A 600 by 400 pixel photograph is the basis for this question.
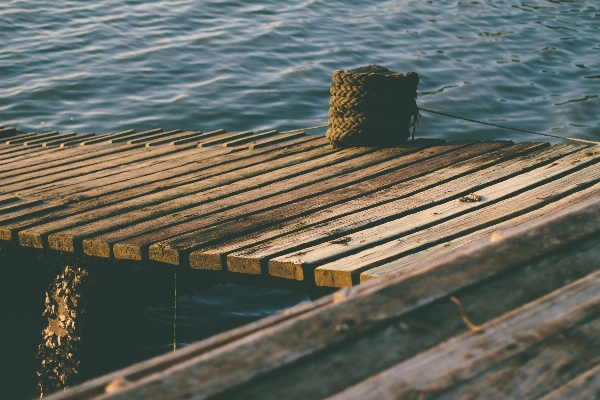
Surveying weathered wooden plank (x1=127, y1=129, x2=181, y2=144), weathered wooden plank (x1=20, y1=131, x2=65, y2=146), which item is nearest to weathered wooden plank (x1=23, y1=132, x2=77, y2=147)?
weathered wooden plank (x1=20, y1=131, x2=65, y2=146)

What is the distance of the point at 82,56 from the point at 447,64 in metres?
6.54

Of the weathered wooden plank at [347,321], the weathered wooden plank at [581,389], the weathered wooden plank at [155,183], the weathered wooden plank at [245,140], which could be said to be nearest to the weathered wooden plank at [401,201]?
the weathered wooden plank at [155,183]

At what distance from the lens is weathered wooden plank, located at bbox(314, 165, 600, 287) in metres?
3.58

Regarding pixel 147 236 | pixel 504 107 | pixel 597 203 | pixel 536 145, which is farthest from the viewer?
pixel 504 107

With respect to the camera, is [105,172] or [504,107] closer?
[105,172]

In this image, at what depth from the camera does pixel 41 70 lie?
13805 mm

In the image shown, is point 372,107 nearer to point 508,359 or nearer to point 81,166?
point 81,166

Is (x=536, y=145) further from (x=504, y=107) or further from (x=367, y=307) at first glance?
(x=504, y=107)

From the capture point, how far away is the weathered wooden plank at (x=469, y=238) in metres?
3.49

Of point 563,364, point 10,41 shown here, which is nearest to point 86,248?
point 563,364

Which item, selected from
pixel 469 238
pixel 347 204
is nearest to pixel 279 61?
pixel 347 204

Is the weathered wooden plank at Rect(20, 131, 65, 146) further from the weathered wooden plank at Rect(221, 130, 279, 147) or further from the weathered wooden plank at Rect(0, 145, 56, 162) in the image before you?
the weathered wooden plank at Rect(221, 130, 279, 147)

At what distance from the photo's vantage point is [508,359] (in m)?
1.91

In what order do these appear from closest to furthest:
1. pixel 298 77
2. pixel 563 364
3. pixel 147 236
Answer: pixel 563 364, pixel 147 236, pixel 298 77
